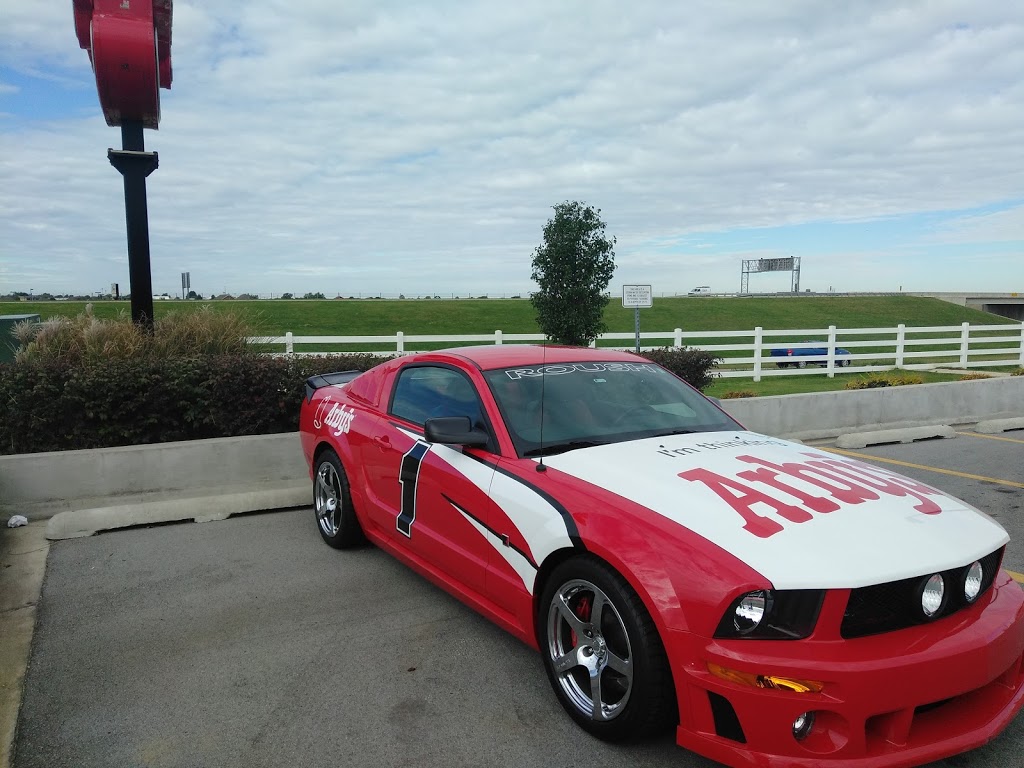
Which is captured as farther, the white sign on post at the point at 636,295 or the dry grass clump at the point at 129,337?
the white sign on post at the point at 636,295

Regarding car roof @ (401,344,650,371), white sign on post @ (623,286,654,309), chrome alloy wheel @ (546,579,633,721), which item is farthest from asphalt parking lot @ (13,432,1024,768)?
white sign on post @ (623,286,654,309)

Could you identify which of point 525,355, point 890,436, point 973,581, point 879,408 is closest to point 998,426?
point 879,408

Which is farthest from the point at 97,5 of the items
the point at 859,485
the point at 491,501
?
the point at 859,485

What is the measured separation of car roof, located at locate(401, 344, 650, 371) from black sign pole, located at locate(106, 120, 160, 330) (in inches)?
220

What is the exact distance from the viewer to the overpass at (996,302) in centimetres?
7012

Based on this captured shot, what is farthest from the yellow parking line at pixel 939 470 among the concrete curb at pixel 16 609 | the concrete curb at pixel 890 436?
the concrete curb at pixel 16 609

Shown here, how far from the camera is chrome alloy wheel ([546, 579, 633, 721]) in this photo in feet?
9.39

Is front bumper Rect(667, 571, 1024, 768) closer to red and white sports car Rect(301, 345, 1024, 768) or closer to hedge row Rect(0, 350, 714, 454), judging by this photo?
→ red and white sports car Rect(301, 345, 1024, 768)

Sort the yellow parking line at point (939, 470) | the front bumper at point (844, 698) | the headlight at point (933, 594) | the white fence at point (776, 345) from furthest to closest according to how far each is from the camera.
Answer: the white fence at point (776, 345), the yellow parking line at point (939, 470), the headlight at point (933, 594), the front bumper at point (844, 698)

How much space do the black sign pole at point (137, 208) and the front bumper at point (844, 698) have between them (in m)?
8.10

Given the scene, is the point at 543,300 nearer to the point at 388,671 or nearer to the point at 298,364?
the point at 298,364

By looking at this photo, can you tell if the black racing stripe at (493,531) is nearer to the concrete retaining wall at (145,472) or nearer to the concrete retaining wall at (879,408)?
the concrete retaining wall at (145,472)

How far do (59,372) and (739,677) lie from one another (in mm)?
6483

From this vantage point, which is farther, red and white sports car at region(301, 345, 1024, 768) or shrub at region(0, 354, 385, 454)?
shrub at region(0, 354, 385, 454)
